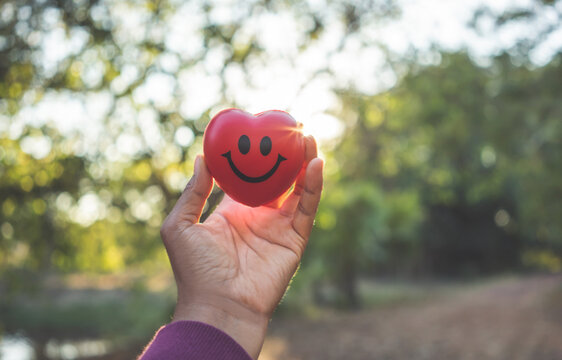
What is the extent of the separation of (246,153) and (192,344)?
887mm

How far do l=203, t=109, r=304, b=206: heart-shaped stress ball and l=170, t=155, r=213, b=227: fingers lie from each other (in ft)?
1.07

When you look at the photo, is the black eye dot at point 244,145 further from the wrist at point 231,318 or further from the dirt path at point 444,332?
the dirt path at point 444,332

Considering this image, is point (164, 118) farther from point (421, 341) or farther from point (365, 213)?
point (365, 213)

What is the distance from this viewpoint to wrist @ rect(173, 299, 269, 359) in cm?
146

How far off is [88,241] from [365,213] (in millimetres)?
12586

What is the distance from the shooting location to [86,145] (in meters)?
5.95

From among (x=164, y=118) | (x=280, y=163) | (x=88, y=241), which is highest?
(x=280, y=163)

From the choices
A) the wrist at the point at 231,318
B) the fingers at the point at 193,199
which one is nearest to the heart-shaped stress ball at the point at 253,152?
the fingers at the point at 193,199

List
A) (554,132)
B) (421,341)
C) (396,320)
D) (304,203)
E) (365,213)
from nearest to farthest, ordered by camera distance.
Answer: (304,203) → (554,132) → (421,341) → (396,320) → (365,213)

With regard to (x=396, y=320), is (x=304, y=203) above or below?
above

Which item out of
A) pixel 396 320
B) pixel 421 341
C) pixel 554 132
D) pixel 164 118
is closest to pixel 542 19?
pixel 554 132

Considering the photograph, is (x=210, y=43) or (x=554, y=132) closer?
(x=210, y=43)

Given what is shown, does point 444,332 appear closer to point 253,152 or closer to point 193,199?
point 253,152

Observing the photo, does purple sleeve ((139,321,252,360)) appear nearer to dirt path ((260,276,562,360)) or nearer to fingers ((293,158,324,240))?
fingers ((293,158,324,240))
